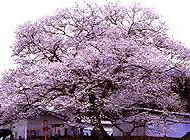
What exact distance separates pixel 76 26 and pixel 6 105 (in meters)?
5.58

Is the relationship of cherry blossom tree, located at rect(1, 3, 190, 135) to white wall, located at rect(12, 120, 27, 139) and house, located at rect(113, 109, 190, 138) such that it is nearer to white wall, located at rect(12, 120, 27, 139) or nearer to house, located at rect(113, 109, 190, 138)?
house, located at rect(113, 109, 190, 138)

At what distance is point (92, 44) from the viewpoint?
57.4 ft

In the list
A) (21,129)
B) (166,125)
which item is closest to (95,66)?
(166,125)

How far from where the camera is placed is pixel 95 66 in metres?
16.3

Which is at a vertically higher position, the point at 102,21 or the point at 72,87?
the point at 102,21

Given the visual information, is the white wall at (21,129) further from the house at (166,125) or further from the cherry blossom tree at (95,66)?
the house at (166,125)

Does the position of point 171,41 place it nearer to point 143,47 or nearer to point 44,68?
point 143,47

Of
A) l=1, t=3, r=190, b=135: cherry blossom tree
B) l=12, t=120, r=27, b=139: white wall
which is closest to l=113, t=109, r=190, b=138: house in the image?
l=1, t=3, r=190, b=135: cherry blossom tree

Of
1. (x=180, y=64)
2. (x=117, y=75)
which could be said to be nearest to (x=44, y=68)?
(x=117, y=75)

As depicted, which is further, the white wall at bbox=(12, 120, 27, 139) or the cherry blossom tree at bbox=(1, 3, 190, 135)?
the white wall at bbox=(12, 120, 27, 139)

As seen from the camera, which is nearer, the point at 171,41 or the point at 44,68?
the point at 44,68

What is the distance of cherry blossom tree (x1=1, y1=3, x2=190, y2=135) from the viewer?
52.6 ft

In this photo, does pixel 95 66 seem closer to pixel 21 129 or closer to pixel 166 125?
pixel 166 125

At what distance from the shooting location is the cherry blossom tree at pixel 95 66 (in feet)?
52.6
